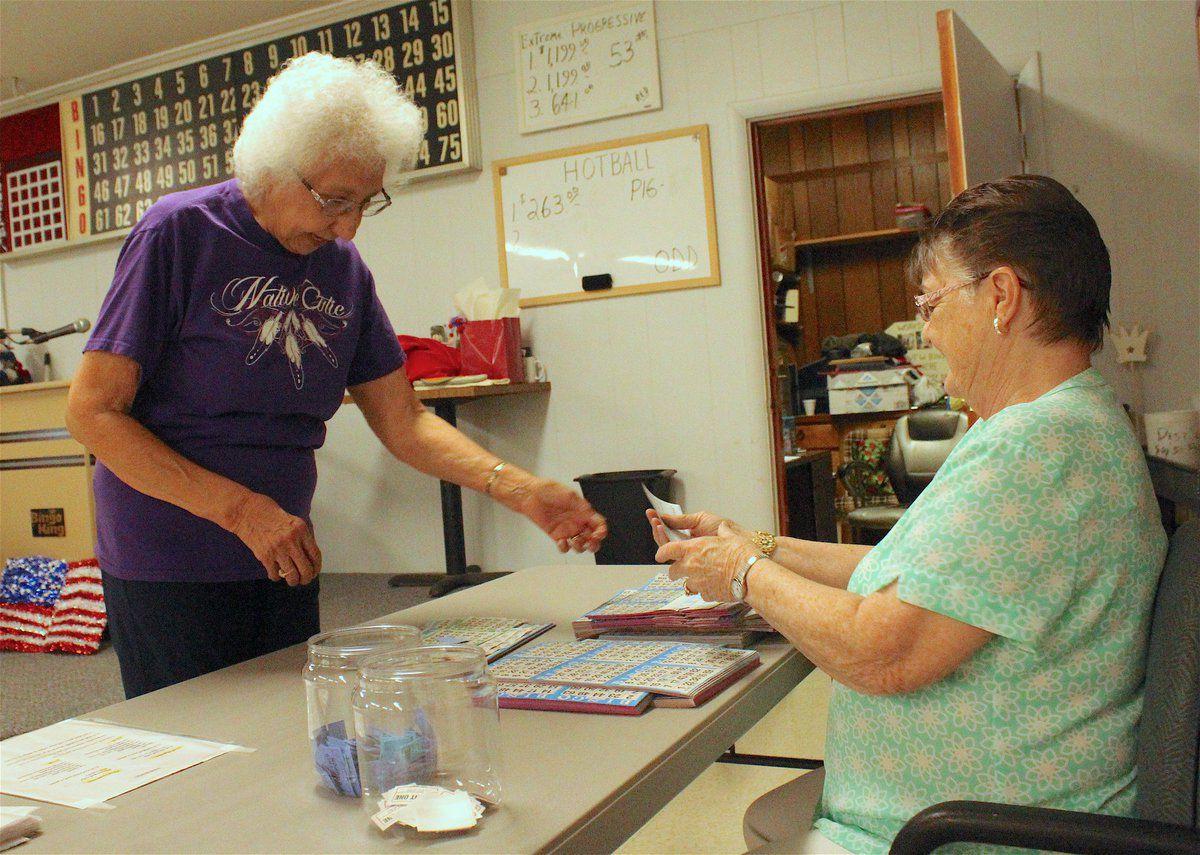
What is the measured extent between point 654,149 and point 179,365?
3.17m

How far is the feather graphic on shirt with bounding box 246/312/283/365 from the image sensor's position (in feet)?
5.08

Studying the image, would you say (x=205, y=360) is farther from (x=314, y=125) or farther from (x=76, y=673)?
(x=76, y=673)

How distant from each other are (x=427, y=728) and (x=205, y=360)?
91cm

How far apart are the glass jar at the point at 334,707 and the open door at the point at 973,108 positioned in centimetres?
232

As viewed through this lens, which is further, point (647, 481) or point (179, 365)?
point (647, 481)

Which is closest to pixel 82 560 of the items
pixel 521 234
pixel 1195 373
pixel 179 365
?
pixel 521 234

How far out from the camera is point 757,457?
14.0 ft

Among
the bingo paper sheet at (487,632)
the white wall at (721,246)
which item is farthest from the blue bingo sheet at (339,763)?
the white wall at (721,246)

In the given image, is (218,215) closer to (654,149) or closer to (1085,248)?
(1085,248)

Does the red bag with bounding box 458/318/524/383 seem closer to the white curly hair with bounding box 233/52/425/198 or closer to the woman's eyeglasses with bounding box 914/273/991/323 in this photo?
the white curly hair with bounding box 233/52/425/198

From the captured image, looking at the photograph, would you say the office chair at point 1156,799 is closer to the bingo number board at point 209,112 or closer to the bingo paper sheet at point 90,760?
the bingo paper sheet at point 90,760

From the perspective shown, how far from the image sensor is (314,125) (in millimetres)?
1530

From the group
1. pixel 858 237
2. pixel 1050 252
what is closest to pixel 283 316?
pixel 1050 252

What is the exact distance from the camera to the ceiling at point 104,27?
476 centimetres
